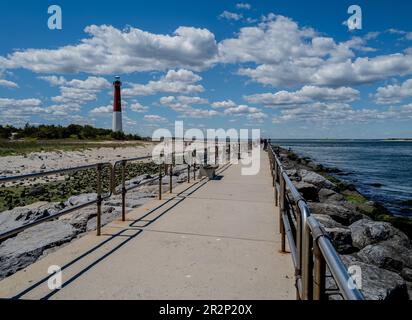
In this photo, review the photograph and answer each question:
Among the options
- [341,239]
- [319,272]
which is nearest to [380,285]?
[341,239]

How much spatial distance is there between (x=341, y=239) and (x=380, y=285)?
2.13 meters

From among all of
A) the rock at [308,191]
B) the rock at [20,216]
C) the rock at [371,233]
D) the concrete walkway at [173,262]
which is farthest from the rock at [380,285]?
the rock at [308,191]

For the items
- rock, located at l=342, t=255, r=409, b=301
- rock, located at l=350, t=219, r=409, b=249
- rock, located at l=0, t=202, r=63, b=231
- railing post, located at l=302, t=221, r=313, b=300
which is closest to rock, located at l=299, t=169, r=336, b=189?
rock, located at l=350, t=219, r=409, b=249

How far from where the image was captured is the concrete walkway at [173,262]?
371 centimetres

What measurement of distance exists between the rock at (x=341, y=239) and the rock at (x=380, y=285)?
145cm

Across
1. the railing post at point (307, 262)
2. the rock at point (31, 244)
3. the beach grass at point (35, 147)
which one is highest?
the beach grass at point (35, 147)

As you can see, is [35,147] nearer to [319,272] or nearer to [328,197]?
[328,197]

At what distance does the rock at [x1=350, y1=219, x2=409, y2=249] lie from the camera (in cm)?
732

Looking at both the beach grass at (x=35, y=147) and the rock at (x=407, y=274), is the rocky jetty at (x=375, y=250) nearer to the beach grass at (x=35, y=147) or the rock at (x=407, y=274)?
the rock at (x=407, y=274)

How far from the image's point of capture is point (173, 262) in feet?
14.7

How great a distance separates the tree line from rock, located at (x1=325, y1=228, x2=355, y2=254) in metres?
59.6
